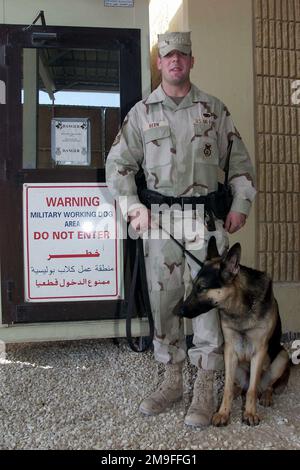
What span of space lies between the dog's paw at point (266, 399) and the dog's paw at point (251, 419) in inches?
10.8

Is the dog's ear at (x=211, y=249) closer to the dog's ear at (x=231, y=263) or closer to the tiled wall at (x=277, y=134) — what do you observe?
the dog's ear at (x=231, y=263)

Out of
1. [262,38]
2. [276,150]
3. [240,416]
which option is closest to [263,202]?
[276,150]

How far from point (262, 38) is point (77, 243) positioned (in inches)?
90.0

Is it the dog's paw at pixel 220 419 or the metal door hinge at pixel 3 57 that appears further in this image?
the metal door hinge at pixel 3 57

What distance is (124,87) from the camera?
344 centimetres

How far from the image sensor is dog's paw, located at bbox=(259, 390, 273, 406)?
2889 millimetres

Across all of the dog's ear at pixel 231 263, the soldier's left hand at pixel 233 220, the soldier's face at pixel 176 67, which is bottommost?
the dog's ear at pixel 231 263

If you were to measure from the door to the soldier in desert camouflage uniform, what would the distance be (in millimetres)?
546

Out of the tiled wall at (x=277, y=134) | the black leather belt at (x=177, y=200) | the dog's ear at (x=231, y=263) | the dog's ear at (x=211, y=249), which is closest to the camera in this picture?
the dog's ear at (x=231, y=263)

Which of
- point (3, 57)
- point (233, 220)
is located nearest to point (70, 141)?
point (3, 57)

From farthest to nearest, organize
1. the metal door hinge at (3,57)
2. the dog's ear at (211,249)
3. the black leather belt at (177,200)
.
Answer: the metal door hinge at (3,57)
the black leather belt at (177,200)
the dog's ear at (211,249)

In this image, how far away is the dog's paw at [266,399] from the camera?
114 inches

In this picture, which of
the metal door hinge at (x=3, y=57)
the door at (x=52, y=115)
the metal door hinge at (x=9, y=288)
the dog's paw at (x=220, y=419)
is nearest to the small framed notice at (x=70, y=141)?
the door at (x=52, y=115)

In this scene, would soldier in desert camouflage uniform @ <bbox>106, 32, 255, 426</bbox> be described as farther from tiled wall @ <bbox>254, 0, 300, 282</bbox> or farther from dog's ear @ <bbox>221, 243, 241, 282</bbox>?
tiled wall @ <bbox>254, 0, 300, 282</bbox>
